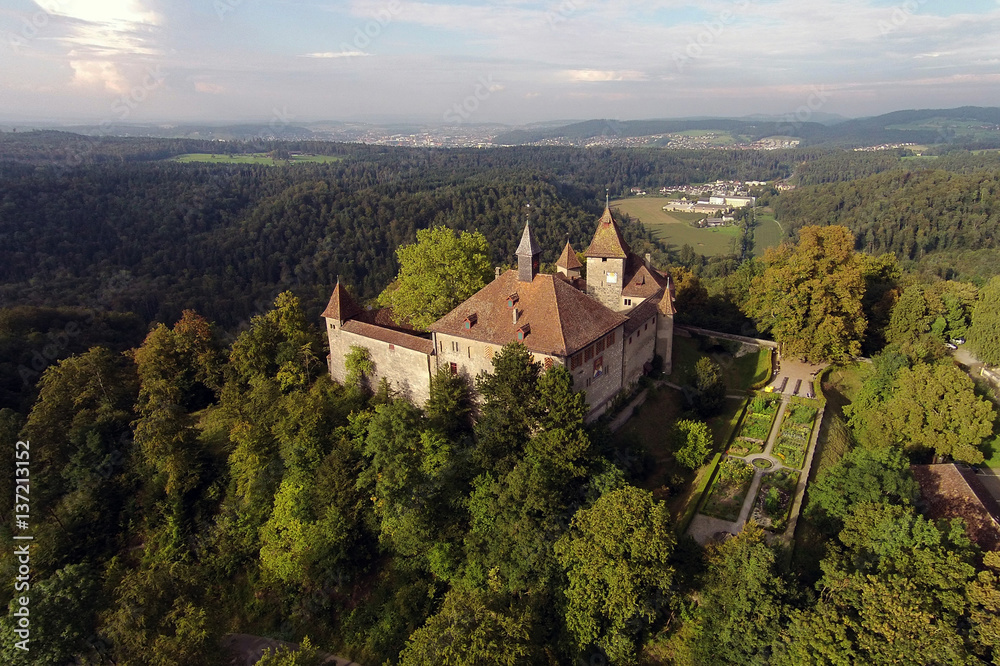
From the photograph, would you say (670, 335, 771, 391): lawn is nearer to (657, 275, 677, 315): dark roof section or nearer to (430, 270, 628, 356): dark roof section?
(657, 275, 677, 315): dark roof section

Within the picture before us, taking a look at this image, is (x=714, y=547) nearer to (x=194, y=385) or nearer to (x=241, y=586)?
(x=241, y=586)

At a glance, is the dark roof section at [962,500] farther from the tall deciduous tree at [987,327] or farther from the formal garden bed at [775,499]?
the tall deciduous tree at [987,327]

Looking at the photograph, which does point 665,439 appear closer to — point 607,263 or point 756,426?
point 756,426

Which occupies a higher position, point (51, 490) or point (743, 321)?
point (743, 321)

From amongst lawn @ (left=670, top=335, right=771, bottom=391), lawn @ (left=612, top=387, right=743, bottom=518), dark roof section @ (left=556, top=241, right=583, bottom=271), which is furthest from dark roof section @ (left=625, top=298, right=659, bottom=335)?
dark roof section @ (left=556, top=241, right=583, bottom=271)

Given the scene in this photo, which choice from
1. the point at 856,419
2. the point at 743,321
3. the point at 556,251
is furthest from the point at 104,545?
the point at 556,251

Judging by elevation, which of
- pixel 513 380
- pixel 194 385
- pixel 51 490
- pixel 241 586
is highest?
pixel 513 380
